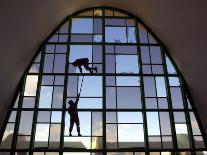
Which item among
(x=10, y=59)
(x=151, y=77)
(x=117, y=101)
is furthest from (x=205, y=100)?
(x=10, y=59)

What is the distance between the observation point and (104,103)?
6660 mm

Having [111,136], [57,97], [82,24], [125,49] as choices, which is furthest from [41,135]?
[82,24]

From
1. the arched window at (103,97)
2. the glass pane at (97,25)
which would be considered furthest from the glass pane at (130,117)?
the glass pane at (97,25)

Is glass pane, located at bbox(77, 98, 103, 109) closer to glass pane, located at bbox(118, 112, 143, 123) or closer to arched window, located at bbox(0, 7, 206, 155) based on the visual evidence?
arched window, located at bbox(0, 7, 206, 155)

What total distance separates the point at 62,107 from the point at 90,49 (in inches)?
67.5

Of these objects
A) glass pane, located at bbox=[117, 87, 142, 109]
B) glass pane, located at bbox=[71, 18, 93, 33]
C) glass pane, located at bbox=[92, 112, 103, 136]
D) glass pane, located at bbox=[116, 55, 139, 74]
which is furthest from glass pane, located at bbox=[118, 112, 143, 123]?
glass pane, located at bbox=[71, 18, 93, 33]

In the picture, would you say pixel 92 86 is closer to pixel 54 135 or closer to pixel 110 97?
pixel 110 97

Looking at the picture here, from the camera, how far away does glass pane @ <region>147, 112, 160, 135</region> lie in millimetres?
6492

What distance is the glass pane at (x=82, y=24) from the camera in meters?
7.52

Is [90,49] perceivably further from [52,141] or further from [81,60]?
[52,141]

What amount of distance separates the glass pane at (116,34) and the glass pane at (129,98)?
1351 millimetres

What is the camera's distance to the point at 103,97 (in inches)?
265

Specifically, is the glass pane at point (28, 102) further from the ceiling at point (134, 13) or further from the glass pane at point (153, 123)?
the glass pane at point (153, 123)

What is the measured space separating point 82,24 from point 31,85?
215 cm
